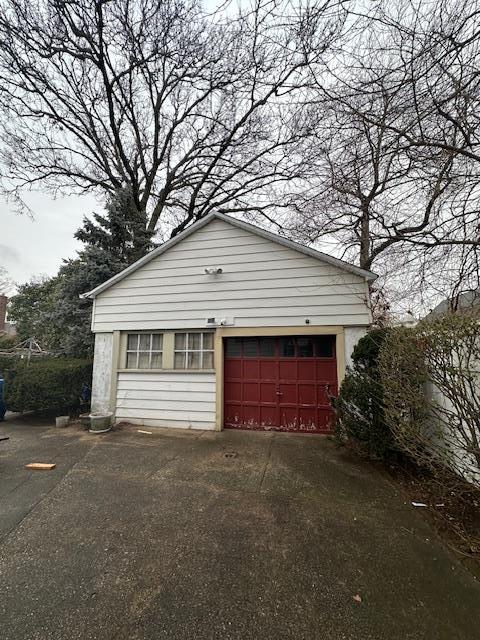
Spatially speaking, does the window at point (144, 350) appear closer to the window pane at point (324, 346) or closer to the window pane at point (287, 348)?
the window pane at point (287, 348)

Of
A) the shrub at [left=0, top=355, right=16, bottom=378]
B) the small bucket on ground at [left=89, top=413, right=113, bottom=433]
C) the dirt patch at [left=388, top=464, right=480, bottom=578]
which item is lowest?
the dirt patch at [left=388, top=464, right=480, bottom=578]

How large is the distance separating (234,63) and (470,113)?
298 inches

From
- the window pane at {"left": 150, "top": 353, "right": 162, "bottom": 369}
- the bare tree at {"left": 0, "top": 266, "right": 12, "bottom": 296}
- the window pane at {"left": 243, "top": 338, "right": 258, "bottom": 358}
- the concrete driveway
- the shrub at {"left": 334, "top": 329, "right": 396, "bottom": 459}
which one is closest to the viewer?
the concrete driveway

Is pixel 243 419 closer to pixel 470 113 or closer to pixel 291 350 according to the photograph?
pixel 291 350

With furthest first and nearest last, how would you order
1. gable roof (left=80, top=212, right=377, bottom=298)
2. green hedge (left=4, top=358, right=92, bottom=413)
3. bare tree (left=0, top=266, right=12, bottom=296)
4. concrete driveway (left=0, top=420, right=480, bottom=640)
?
bare tree (left=0, top=266, right=12, bottom=296) < green hedge (left=4, top=358, right=92, bottom=413) < gable roof (left=80, top=212, right=377, bottom=298) < concrete driveway (left=0, top=420, right=480, bottom=640)

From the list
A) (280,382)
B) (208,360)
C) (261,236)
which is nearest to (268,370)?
(280,382)

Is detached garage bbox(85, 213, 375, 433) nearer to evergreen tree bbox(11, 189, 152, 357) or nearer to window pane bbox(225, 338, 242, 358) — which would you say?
window pane bbox(225, 338, 242, 358)

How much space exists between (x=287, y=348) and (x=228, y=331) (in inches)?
58.6

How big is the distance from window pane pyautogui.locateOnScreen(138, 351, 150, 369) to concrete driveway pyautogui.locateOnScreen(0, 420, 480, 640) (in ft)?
9.37

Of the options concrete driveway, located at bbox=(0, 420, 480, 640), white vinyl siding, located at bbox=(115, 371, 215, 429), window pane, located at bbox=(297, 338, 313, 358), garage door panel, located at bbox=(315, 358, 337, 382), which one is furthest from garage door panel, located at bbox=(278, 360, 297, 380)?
concrete driveway, located at bbox=(0, 420, 480, 640)

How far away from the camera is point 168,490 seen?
3838 millimetres

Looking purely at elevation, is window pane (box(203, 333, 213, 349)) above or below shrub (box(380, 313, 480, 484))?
above

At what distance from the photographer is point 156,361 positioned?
7.20m

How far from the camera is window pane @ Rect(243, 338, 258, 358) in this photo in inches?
264
